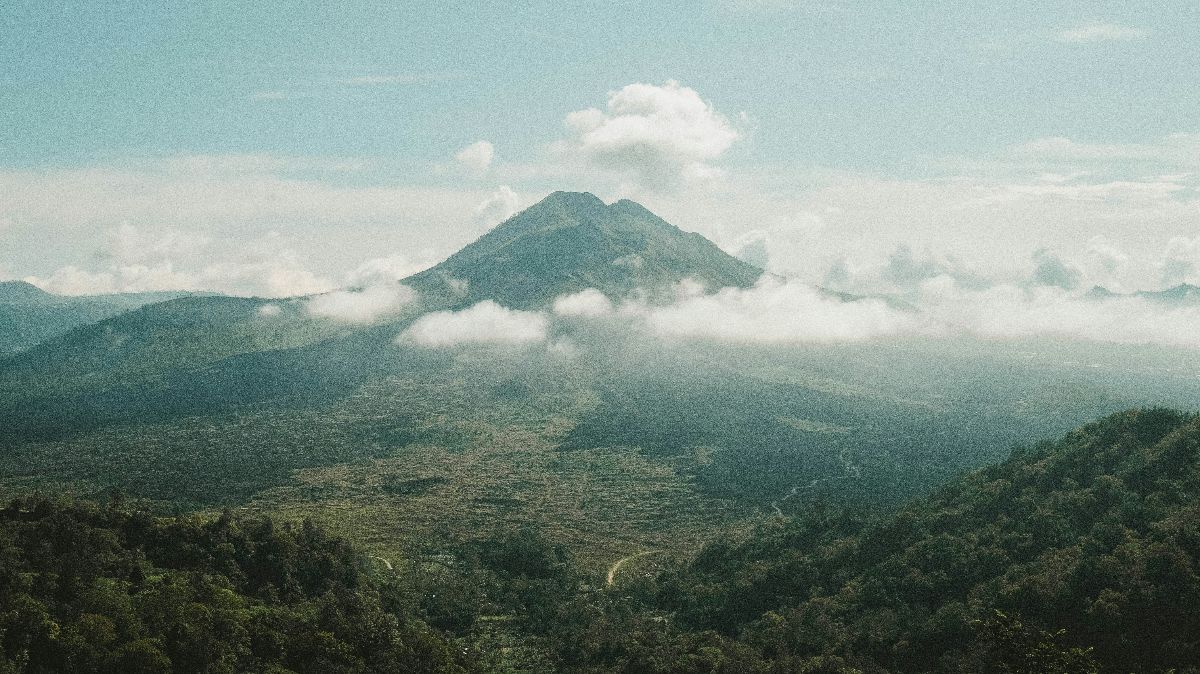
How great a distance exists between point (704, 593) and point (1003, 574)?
33.6 m

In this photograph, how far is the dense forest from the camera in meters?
58.3

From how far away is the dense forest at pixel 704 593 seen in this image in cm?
5834

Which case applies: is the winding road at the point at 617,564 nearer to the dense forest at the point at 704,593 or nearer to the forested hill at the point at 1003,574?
the dense forest at the point at 704,593

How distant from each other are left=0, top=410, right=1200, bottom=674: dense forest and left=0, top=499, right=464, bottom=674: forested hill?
0.19 metres

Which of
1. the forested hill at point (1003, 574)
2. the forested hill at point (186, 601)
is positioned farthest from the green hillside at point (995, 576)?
the forested hill at point (186, 601)

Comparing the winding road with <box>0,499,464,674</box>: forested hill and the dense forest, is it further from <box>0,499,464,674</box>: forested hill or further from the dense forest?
<box>0,499,464,674</box>: forested hill

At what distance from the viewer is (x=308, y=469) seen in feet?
543

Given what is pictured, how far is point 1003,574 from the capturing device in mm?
80375

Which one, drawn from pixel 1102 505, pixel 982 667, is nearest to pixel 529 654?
pixel 982 667

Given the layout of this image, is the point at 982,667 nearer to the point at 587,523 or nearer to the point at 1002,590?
the point at 1002,590

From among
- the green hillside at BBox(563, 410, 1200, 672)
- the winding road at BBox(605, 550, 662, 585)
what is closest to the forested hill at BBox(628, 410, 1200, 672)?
the green hillside at BBox(563, 410, 1200, 672)

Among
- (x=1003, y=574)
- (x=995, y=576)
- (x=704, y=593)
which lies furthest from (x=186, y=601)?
(x=1003, y=574)

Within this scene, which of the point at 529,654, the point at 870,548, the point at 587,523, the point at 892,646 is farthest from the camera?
the point at 587,523

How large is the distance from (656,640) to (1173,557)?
Answer: 47042 mm
